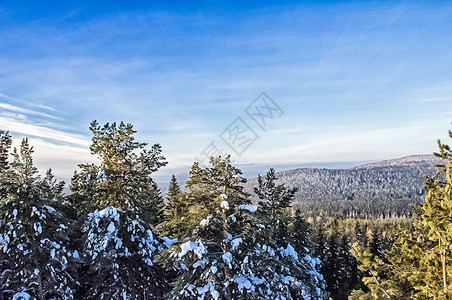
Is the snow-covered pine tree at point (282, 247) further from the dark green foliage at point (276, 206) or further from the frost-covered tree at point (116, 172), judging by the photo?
the frost-covered tree at point (116, 172)

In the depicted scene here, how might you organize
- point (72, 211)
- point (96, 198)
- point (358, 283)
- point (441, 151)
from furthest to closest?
point (358, 283) → point (72, 211) → point (96, 198) → point (441, 151)

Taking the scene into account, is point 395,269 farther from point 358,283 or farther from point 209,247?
point 358,283

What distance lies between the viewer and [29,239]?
15.2m

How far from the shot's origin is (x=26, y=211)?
49.9 feet

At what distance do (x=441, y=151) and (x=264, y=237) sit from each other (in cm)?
821

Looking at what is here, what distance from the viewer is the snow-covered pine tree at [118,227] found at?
578 inches

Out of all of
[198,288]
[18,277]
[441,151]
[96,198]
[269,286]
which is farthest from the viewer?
[96,198]

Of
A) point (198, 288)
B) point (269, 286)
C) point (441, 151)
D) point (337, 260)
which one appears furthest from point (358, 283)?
point (441, 151)

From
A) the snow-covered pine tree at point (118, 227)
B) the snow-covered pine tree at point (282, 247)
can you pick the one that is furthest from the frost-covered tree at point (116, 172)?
the snow-covered pine tree at point (282, 247)

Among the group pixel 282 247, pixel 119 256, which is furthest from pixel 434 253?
pixel 119 256

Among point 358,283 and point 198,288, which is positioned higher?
point 198,288

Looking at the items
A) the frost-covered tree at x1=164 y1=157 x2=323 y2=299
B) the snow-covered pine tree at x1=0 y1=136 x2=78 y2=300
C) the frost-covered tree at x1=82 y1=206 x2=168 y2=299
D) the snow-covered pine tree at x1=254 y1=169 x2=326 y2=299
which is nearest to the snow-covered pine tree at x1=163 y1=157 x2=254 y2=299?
the frost-covered tree at x1=164 y1=157 x2=323 y2=299

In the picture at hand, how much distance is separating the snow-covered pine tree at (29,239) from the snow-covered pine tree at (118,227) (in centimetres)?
189

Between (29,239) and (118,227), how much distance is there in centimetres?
500
